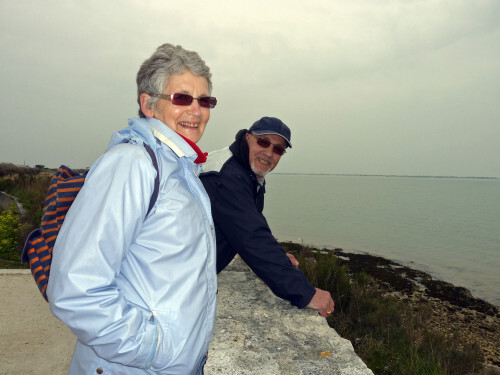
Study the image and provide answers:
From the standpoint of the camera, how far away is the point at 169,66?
1.51 metres

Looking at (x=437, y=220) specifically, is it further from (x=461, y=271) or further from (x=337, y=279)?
(x=337, y=279)

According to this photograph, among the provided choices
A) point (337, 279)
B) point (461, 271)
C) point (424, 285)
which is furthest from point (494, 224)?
point (337, 279)

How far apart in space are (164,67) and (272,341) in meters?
1.79

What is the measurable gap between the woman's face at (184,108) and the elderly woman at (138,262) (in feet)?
0.49

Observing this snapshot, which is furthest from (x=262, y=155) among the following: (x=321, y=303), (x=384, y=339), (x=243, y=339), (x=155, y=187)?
(x=384, y=339)

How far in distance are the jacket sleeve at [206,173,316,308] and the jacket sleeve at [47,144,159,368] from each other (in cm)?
130

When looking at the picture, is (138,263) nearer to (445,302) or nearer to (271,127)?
(271,127)

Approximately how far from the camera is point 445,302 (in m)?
9.36

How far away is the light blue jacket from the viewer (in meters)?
1.04

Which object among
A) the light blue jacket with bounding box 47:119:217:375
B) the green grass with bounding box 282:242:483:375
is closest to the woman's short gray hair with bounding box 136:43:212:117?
the light blue jacket with bounding box 47:119:217:375

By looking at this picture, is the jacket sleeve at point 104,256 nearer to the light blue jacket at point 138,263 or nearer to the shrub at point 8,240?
the light blue jacket at point 138,263

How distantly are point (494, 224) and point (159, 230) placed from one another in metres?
30.9

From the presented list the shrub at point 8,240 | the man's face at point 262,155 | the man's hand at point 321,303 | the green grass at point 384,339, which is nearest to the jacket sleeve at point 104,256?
the man's hand at point 321,303

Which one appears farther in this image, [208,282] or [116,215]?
[208,282]
